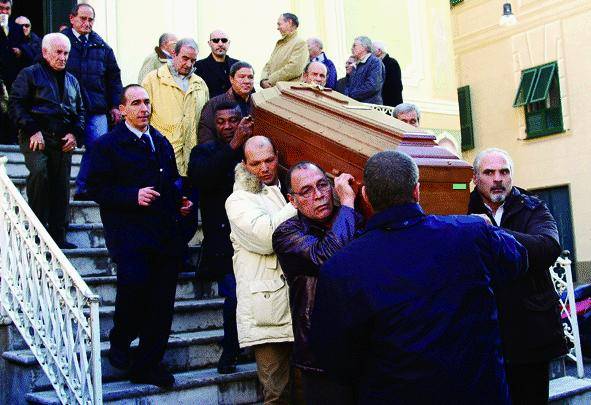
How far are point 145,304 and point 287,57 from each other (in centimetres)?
335

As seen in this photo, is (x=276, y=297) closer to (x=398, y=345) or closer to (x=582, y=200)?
(x=398, y=345)

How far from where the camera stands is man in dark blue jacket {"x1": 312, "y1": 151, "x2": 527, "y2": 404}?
236 cm

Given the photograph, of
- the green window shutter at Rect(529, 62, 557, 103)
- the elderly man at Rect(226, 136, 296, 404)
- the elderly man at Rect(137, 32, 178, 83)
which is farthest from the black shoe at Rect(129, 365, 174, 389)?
the green window shutter at Rect(529, 62, 557, 103)

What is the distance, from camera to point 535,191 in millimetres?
17016

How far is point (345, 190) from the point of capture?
3365mm

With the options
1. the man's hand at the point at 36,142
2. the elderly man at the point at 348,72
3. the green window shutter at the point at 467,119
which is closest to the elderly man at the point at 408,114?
the man's hand at the point at 36,142

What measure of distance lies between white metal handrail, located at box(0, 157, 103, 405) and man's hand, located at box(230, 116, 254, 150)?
1.16 m

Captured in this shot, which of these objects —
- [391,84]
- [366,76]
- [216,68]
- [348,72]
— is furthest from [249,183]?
[391,84]

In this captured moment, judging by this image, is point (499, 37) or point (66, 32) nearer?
point (66, 32)

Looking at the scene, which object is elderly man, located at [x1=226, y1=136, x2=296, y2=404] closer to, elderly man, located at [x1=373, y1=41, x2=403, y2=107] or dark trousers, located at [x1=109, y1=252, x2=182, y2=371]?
dark trousers, located at [x1=109, y1=252, x2=182, y2=371]

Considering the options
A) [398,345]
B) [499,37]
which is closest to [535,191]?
[499,37]

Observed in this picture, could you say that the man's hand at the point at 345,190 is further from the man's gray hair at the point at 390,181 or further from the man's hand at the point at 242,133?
the man's hand at the point at 242,133

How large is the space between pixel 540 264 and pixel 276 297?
4.15 ft

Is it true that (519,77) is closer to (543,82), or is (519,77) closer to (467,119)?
(543,82)
